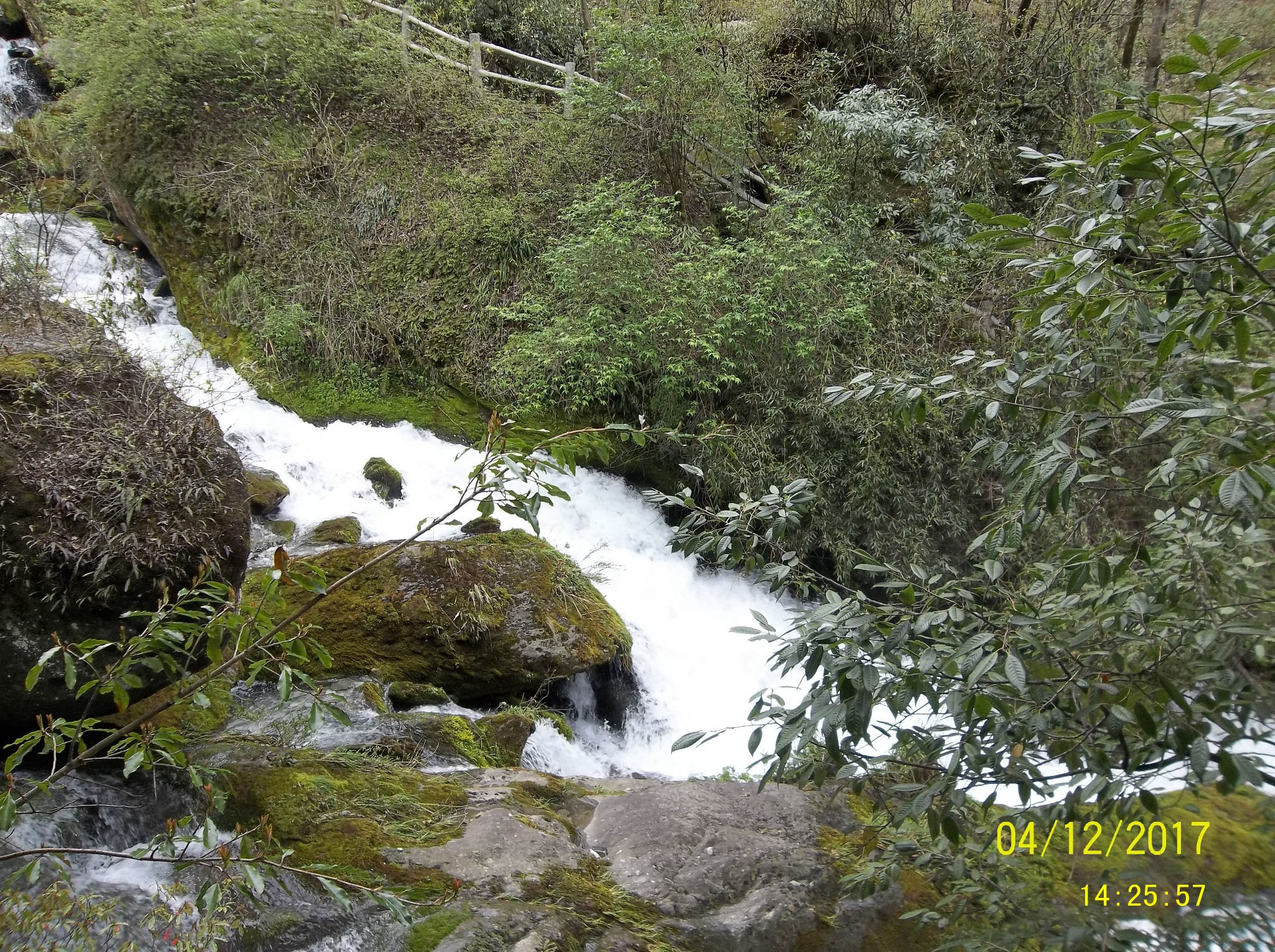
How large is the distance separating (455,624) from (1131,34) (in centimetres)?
1055

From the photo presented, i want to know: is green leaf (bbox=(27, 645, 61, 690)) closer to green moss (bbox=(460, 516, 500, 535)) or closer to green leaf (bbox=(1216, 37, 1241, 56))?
green leaf (bbox=(1216, 37, 1241, 56))

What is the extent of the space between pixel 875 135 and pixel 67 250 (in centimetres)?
980

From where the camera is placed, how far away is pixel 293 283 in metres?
9.98

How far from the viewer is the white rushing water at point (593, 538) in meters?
6.30

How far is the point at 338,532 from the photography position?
23.1ft

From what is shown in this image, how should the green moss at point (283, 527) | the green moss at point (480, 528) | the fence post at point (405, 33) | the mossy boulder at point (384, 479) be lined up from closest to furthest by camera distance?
the green moss at point (480, 528)
the green moss at point (283, 527)
the mossy boulder at point (384, 479)
the fence post at point (405, 33)

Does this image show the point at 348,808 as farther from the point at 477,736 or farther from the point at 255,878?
the point at 255,878

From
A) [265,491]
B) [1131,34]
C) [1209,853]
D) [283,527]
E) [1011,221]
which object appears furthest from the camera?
[1131,34]

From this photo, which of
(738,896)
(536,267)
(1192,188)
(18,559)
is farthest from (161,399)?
(536,267)

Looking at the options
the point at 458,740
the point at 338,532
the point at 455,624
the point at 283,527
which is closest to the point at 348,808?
the point at 458,740

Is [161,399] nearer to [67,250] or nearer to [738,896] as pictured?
[738,896]

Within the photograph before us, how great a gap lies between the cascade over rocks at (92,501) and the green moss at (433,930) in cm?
186

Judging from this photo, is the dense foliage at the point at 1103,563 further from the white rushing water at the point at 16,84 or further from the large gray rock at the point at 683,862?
the white rushing water at the point at 16,84

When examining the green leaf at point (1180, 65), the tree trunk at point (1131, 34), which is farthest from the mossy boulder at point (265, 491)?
the tree trunk at point (1131, 34)
